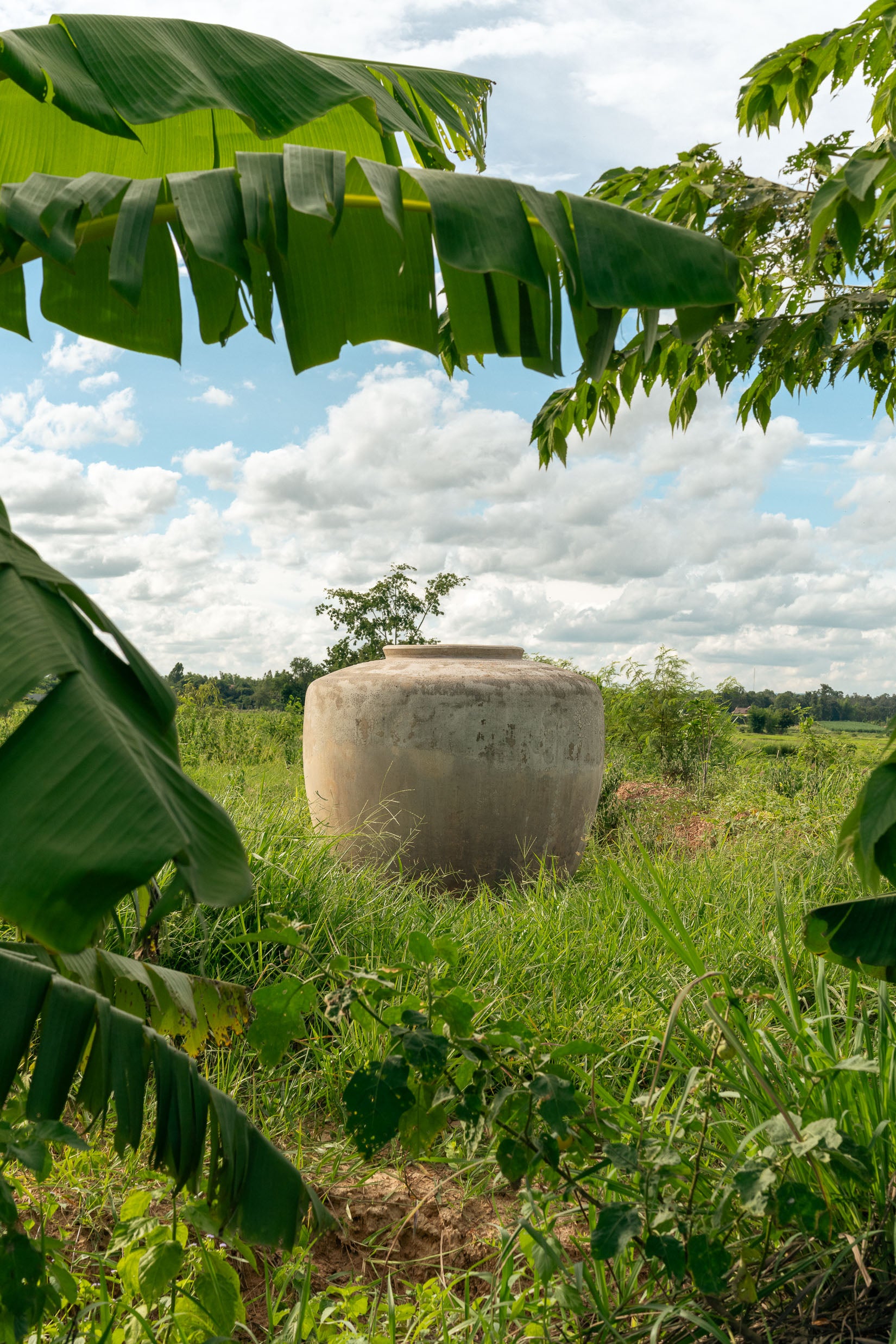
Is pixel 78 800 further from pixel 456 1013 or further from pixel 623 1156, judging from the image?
pixel 623 1156

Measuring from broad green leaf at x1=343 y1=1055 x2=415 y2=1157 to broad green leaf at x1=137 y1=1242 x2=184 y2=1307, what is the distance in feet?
1.23

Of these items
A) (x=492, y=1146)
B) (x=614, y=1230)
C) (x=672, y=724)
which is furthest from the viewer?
(x=672, y=724)

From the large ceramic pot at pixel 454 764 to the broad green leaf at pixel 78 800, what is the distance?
4414 mm

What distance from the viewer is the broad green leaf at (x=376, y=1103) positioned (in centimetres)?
154

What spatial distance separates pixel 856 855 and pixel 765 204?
3.98 metres

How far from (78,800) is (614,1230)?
3.35ft

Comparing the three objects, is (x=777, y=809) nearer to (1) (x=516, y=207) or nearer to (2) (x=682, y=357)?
(2) (x=682, y=357)

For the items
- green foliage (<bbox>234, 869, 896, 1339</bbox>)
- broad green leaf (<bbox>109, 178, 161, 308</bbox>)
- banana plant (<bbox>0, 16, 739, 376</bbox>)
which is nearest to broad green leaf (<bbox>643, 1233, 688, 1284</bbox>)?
green foliage (<bbox>234, 869, 896, 1339</bbox>)

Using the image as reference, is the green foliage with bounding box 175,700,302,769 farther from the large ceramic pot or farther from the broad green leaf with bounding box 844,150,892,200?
the broad green leaf with bounding box 844,150,892,200

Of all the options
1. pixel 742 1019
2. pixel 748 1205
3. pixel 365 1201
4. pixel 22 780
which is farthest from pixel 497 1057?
pixel 22 780

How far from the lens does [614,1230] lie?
54.6 inches

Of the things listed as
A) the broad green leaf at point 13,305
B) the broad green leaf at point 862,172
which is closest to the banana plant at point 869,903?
the broad green leaf at point 862,172

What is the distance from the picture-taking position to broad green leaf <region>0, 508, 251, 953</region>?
0.95m

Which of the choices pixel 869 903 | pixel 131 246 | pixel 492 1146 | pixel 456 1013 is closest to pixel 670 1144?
pixel 456 1013
